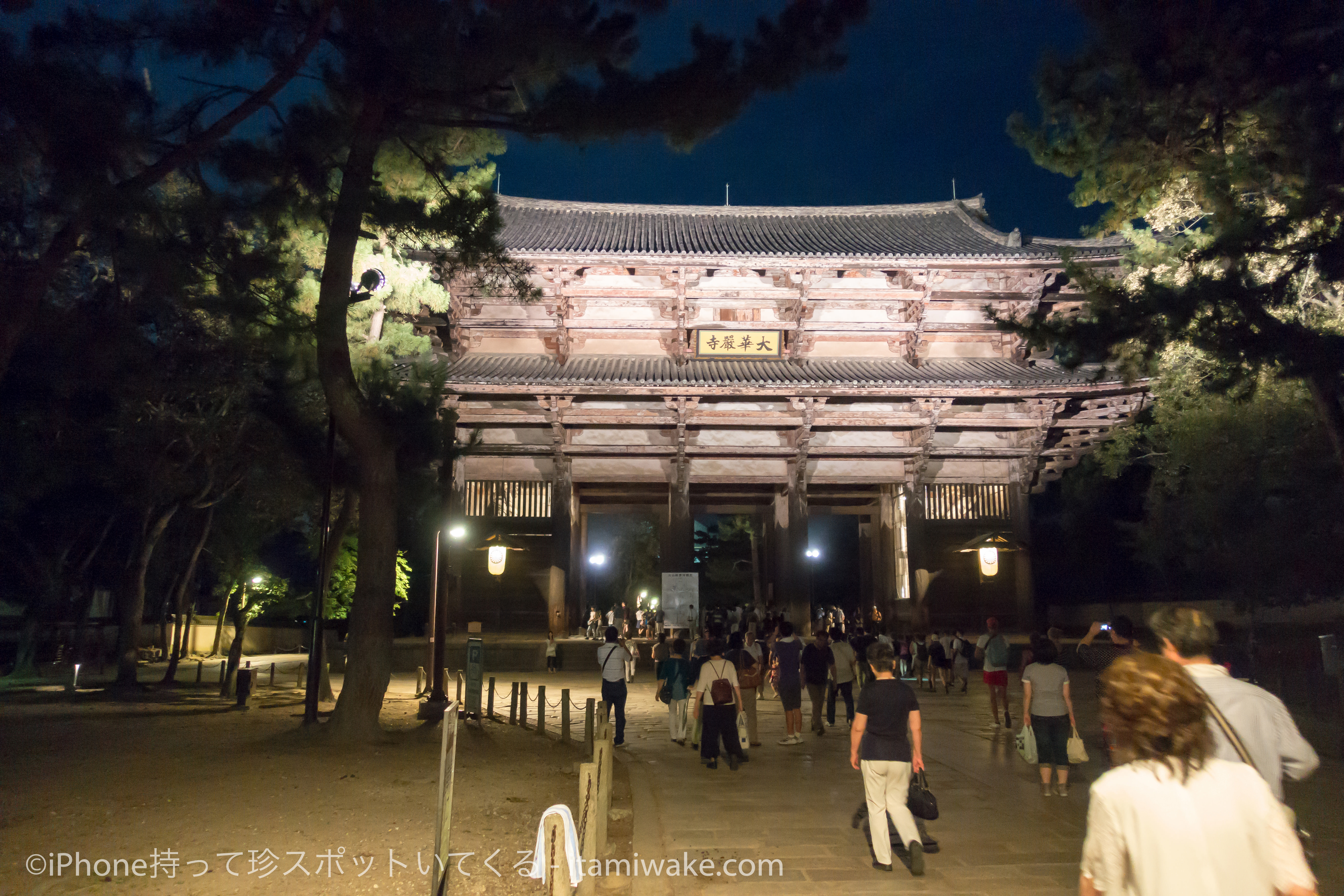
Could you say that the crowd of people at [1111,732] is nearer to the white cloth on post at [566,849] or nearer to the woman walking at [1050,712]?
the woman walking at [1050,712]

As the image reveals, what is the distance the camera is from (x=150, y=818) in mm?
6004

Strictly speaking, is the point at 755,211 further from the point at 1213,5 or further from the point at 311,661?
the point at 311,661

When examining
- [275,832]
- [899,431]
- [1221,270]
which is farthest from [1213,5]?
[899,431]

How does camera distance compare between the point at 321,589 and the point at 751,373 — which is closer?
the point at 321,589

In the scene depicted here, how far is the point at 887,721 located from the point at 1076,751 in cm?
Answer: 281

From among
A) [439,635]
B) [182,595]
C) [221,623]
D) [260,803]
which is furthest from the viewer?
[221,623]

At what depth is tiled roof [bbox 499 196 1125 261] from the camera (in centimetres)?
1877

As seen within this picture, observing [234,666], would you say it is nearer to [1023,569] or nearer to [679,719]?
[679,719]

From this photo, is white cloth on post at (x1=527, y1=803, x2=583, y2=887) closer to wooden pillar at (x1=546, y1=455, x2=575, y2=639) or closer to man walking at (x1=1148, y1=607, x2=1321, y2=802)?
man walking at (x1=1148, y1=607, x2=1321, y2=802)

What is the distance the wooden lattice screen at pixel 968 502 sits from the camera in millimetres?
19844

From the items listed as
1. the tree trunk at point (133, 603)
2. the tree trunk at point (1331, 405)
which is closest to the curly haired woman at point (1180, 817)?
the tree trunk at point (1331, 405)

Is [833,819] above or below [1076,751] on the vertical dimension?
below

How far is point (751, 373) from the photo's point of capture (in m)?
18.8

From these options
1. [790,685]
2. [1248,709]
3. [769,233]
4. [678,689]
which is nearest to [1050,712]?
[790,685]
